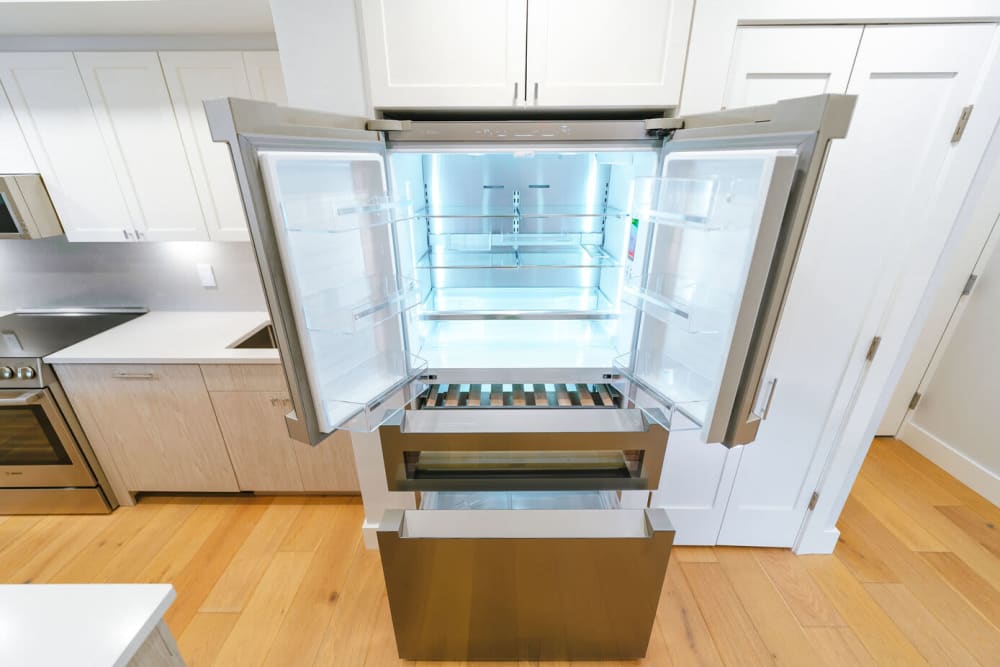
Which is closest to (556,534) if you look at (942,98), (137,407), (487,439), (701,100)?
(487,439)

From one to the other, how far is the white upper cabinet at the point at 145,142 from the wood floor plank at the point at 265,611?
149 cm

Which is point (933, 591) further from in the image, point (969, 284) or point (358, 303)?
point (358, 303)

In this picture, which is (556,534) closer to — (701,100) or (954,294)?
(701,100)

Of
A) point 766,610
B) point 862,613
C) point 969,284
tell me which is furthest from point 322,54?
point 969,284

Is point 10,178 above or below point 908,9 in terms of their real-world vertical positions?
below

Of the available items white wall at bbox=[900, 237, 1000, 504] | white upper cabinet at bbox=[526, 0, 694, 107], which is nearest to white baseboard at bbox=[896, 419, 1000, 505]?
white wall at bbox=[900, 237, 1000, 504]

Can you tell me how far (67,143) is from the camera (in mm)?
1589

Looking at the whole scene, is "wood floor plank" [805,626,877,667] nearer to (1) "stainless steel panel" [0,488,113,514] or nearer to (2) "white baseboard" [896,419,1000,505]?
(2) "white baseboard" [896,419,1000,505]

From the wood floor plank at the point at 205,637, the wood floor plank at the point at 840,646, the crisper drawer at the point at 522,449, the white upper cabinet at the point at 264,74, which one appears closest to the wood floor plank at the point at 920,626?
the wood floor plank at the point at 840,646

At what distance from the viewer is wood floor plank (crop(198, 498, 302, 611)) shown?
157cm

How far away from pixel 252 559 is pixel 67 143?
1887 millimetres

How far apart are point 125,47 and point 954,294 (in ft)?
13.0

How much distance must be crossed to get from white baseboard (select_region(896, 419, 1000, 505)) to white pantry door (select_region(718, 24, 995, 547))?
4.12ft

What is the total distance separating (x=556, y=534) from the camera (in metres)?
1.09
